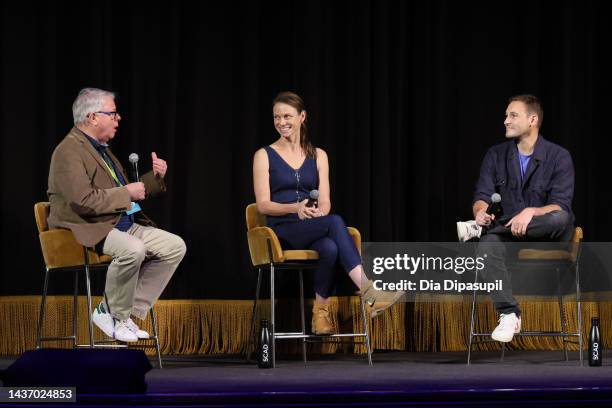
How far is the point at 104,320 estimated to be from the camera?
4160 millimetres

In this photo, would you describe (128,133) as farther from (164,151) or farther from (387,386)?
(387,386)

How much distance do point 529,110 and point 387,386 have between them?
79.5 inches

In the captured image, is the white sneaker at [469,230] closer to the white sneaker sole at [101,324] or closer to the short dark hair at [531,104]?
the short dark hair at [531,104]

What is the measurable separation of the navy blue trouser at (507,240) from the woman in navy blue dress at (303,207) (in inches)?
16.8

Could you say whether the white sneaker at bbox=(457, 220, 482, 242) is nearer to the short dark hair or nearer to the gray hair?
the short dark hair

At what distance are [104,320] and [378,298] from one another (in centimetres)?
115

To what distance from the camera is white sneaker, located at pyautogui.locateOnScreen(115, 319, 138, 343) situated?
4102 mm

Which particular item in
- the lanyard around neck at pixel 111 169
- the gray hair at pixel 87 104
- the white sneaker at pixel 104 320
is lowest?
the white sneaker at pixel 104 320

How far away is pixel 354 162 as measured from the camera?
5238mm

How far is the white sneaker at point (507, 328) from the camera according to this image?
4.25 metres

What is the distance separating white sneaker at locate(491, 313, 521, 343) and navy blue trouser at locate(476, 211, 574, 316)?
39 millimetres

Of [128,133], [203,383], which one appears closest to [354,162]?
[128,133]
